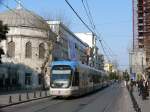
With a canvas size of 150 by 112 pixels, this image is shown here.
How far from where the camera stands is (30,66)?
257 ft

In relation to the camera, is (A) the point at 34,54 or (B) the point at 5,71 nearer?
(B) the point at 5,71

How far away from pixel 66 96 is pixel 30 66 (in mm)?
37410

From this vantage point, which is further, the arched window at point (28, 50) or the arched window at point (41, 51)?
the arched window at point (41, 51)

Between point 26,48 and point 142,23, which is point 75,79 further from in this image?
point 26,48

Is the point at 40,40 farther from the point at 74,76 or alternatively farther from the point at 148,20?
the point at 148,20

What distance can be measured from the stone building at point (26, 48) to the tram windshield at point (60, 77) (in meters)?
34.7

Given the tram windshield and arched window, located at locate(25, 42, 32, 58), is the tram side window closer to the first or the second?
the tram windshield

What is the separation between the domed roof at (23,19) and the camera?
256 feet

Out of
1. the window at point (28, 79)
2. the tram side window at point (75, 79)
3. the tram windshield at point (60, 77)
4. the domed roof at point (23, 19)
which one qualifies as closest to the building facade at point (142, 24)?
the tram side window at point (75, 79)

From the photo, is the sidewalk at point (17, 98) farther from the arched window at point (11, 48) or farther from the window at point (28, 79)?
the arched window at point (11, 48)

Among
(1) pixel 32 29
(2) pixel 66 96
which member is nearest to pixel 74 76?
(2) pixel 66 96

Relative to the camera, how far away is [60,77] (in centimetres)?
4047

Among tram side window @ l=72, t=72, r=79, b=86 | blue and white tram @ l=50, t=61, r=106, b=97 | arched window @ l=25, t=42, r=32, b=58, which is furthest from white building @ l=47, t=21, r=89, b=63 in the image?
blue and white tram @ l=50, t=61, r=106, b=97

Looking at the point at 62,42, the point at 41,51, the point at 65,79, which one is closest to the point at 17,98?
Result: the point at 65,79
